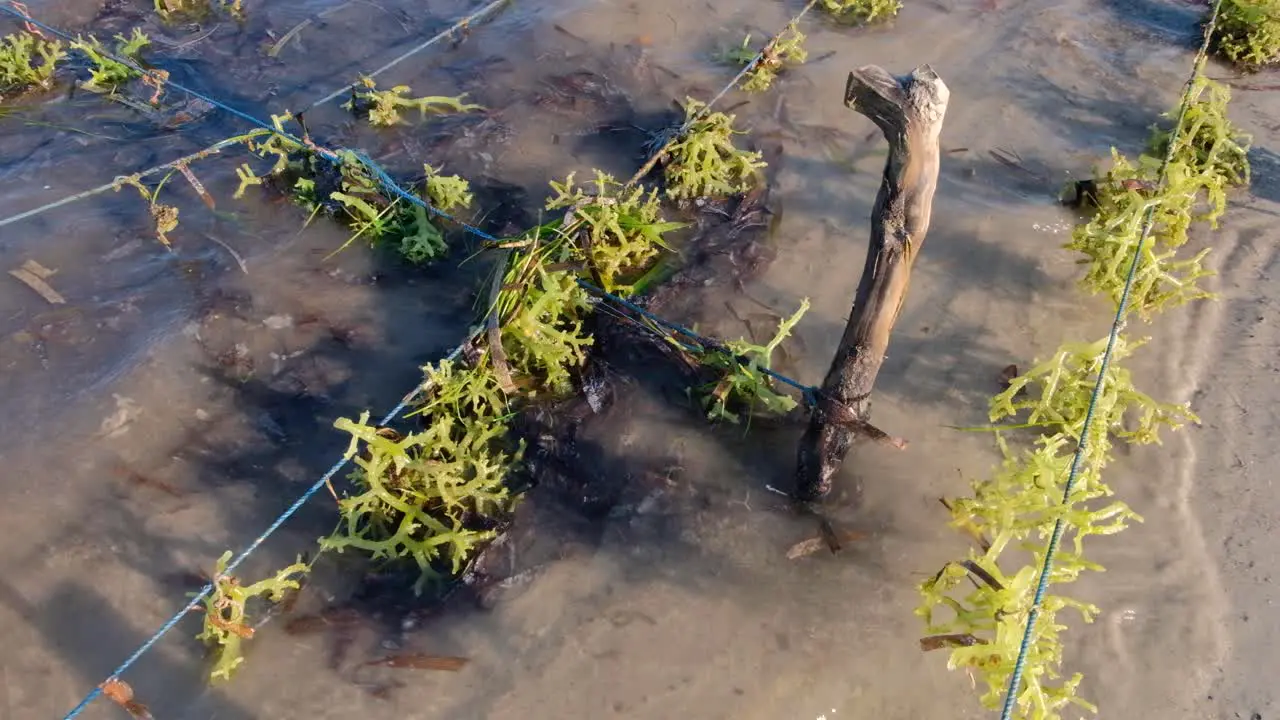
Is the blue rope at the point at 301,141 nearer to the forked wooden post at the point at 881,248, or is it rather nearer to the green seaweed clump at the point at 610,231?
the green seaweed clump at the point at 610,231

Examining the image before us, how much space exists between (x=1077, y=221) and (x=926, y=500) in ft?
7.74

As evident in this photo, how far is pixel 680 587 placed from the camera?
11.1 ft

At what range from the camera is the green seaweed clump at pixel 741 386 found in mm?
3756

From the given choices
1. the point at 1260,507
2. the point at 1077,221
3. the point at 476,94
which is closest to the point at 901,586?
the point at 1260,507

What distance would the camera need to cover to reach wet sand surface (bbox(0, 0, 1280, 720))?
3.14 meters

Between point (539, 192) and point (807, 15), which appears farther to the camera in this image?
point (807, 15)

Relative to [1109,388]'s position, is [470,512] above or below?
below

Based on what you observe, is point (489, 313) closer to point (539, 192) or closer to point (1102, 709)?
point (539, 192)

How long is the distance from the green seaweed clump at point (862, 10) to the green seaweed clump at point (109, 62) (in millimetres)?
5549

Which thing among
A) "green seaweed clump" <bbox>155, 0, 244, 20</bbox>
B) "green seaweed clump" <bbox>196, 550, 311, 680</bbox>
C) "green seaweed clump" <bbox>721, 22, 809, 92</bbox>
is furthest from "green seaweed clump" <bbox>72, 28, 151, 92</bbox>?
"green seaweed clump" <bbox>196, 550, 311, 680</bbox>

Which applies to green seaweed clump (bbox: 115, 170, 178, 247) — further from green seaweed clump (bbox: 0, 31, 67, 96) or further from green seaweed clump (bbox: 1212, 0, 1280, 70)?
green seaweed clump (bbox: 1212, 0, 1280, 70)

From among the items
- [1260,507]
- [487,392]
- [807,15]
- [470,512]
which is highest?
[807,15]

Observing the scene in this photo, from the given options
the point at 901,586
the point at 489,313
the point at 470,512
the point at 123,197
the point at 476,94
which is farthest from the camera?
the point at 476,94

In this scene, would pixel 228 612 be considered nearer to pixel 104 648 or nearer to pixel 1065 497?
pixel 104 648
